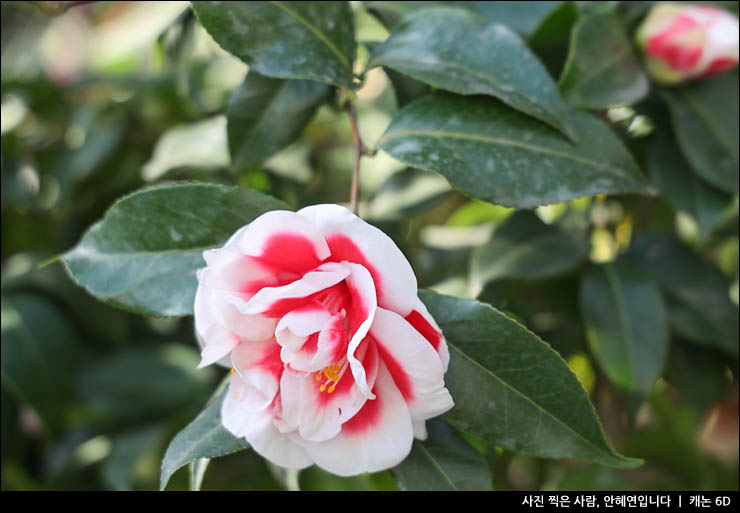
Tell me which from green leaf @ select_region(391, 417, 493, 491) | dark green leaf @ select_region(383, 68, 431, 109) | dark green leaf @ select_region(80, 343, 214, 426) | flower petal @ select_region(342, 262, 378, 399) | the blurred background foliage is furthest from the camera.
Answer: dark green leaf @ select_region(80, 343, 214, 426)

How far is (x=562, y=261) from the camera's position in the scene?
0.74 meters

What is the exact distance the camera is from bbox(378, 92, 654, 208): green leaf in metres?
0.52

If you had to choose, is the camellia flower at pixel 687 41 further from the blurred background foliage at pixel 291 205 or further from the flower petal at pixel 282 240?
the flower petal at pixel 282 240

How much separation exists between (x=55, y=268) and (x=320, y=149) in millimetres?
410

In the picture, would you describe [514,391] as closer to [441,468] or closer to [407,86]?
[441,468]

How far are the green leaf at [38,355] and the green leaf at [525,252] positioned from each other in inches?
20.0

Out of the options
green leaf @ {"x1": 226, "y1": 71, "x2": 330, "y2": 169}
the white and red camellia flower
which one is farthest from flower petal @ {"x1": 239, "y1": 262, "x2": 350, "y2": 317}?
green leaf @ {"x1": 226, "y1": 71, "x2": 330, "y2": 169}

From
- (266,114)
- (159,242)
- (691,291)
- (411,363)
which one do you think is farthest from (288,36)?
(691,291)

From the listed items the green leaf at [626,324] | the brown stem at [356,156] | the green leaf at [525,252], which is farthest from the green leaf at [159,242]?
the green leaf at [626,324]

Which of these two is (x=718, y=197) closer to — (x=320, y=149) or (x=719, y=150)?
(x=719, y=150)

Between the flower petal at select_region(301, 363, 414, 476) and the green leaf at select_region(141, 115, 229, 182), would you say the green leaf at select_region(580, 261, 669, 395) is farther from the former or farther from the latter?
the green leaf at select_region(141, 115, 229, 182)

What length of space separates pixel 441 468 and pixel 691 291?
0.42m

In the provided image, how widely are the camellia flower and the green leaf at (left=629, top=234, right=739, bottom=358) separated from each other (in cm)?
22

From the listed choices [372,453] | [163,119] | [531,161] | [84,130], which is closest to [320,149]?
[163,119]
